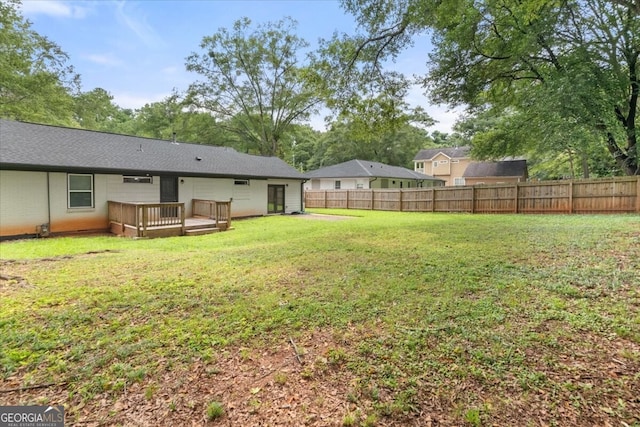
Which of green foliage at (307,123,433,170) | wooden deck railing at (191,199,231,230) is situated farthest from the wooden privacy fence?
green foliage at (307,123,433,170)

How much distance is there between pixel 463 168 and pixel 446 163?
2149mm

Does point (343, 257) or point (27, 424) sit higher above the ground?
point (343, 257)

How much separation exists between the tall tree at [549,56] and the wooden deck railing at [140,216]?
8731 mm

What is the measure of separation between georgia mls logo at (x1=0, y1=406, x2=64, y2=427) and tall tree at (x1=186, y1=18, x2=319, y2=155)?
26.1 metres

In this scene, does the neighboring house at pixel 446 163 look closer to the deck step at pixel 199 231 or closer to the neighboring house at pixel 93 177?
the neighboring house at pixel 93 177

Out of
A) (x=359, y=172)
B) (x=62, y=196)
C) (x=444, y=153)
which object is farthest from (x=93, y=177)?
(x=444, y=153)

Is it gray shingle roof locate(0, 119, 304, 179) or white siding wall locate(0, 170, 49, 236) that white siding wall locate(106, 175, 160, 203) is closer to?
gray shingle roof locate(0, 119, 304, 179)

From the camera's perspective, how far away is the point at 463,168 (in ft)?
129

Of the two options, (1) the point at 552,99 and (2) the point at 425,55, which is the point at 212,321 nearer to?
(2) the point at 425,55

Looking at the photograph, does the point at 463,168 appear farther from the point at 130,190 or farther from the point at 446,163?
the point at 130,190

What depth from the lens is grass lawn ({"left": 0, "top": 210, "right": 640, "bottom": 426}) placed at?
2229 mm

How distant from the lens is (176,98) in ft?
94.7

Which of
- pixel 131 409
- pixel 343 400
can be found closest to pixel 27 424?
pixel 131 409

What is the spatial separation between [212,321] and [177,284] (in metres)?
1.71
